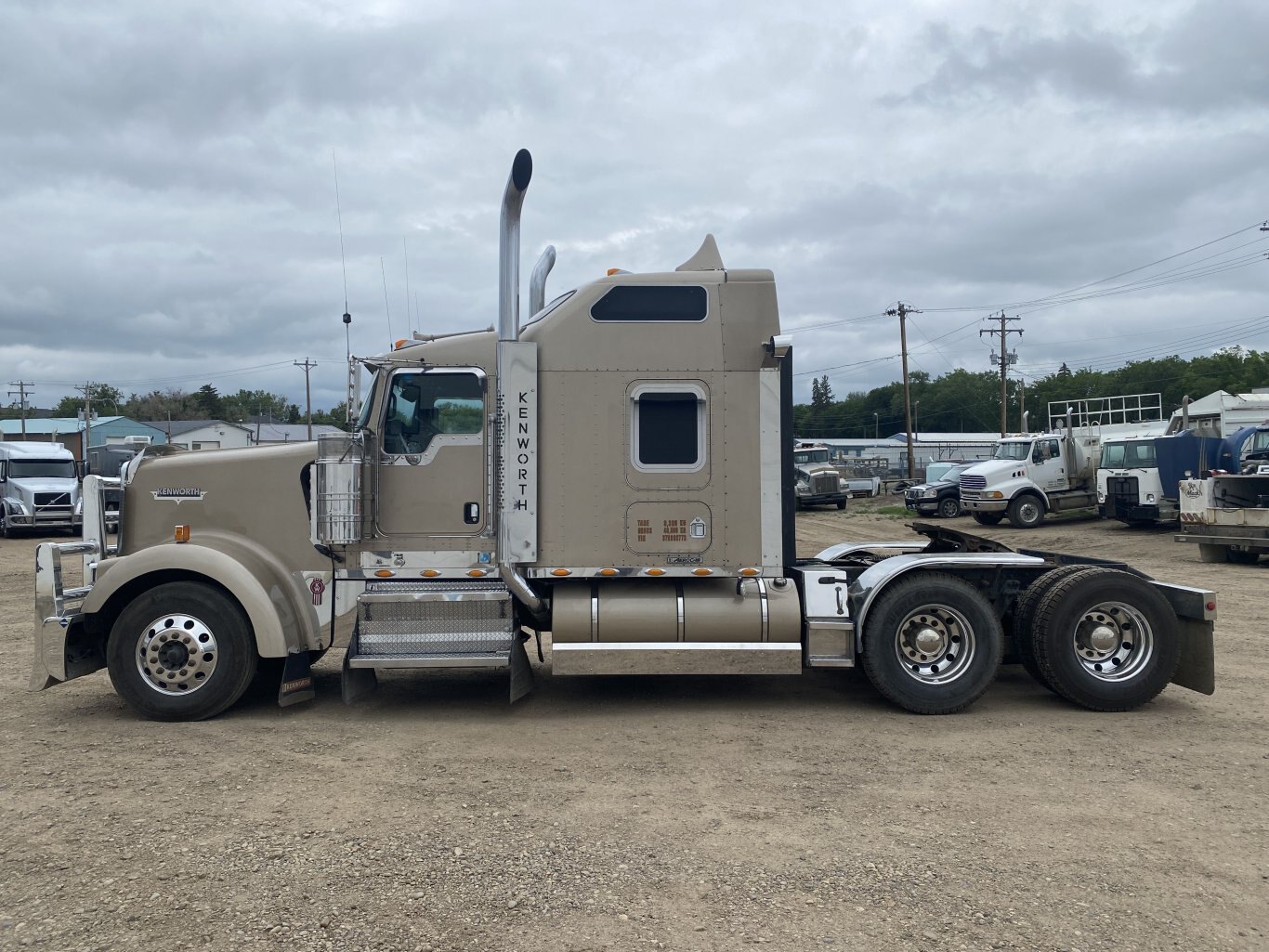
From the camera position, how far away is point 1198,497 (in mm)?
18797

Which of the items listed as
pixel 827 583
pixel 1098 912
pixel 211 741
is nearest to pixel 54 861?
pixel 211 741

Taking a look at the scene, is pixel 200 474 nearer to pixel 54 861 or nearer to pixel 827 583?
pixel 54 861

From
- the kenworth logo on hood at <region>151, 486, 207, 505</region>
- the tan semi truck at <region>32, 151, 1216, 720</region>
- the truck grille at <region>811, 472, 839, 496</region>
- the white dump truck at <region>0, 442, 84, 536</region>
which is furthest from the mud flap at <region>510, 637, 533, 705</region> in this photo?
the truck grille at <region>811, 472, 839, 496</region>

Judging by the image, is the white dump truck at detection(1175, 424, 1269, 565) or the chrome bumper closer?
the chrome bumper

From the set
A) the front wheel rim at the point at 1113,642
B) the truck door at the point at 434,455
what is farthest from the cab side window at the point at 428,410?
the front wheel rim at the point at 1113,642

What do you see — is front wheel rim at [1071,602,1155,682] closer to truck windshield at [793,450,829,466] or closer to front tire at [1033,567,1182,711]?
front tire at [1033,567,1182,711]

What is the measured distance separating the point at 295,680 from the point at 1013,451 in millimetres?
27045

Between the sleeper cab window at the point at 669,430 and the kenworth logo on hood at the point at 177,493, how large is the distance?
3.32m

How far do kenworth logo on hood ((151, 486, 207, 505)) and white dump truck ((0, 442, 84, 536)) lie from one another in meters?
21.7

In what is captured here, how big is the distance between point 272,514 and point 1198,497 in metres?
18.2

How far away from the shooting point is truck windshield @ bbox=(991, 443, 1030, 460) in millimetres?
29312

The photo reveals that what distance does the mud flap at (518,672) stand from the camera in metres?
6.90

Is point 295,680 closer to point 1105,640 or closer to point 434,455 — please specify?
point 434,455

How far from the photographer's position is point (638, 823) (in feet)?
16.3
